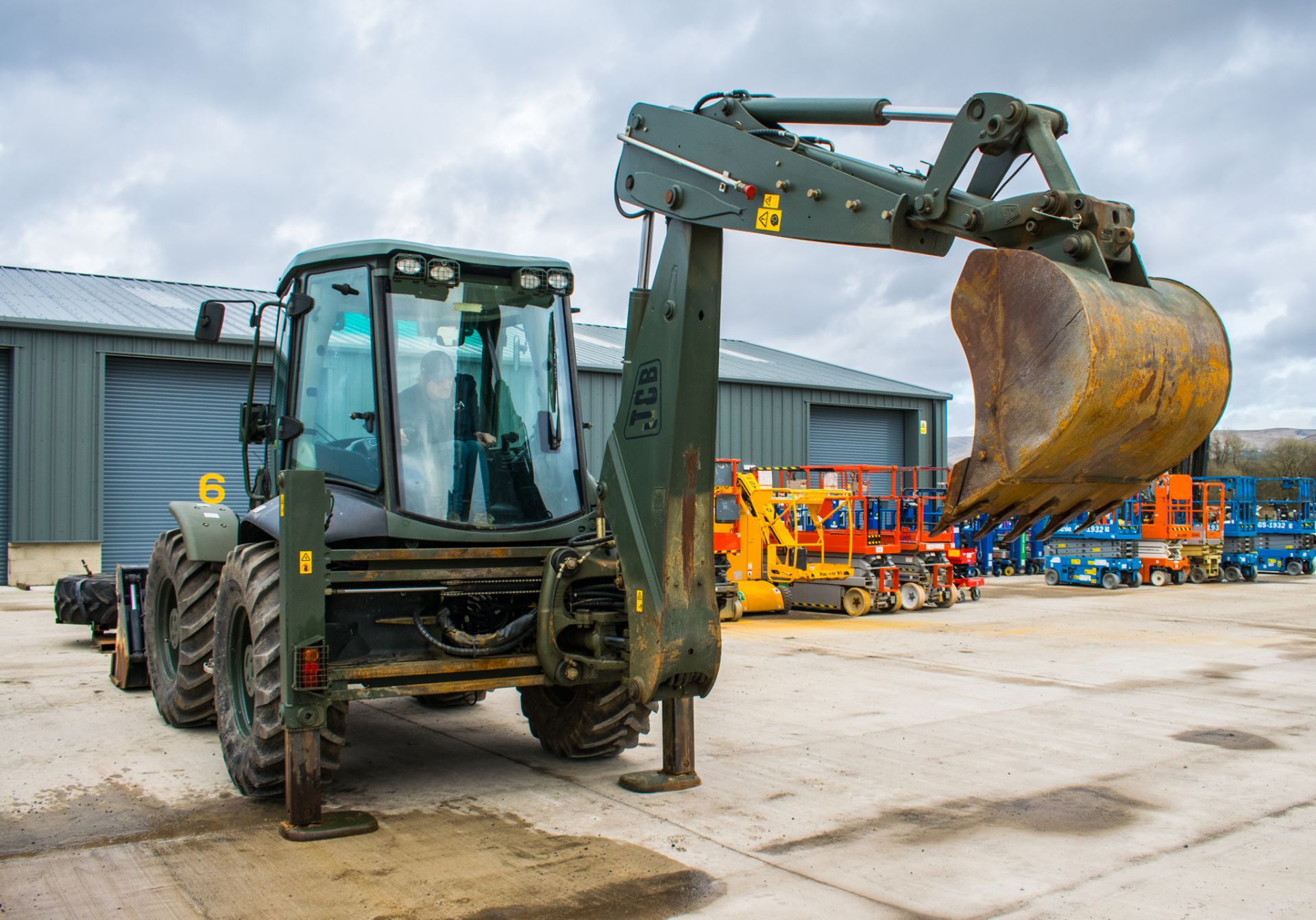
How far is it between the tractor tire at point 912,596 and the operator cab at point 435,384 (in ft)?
39.6

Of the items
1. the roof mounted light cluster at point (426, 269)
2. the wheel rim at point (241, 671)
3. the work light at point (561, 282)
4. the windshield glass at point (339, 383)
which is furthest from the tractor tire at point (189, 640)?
the work light at point (561, 282)

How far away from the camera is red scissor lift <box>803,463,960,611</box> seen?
57.3 feet

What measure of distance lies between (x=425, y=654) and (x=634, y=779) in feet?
4.52

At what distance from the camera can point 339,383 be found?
6.27 m

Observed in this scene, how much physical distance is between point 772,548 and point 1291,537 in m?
16.9

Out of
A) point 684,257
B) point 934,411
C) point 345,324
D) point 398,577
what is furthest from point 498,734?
point 934,411

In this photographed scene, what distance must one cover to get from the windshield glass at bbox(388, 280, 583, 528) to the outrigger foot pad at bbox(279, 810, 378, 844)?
1.56 metres

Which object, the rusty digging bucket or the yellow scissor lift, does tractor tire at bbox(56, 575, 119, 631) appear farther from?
the rusty digging bucket

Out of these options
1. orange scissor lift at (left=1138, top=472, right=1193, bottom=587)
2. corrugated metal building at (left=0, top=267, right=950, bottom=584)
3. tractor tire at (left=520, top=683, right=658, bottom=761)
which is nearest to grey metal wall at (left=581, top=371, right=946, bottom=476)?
corrugated metal building at (left=0, top=267, right=950, bottom=584)

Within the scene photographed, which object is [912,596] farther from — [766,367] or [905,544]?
[766,367]

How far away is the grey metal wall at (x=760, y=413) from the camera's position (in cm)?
2425

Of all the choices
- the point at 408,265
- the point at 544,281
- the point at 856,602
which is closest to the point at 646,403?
the point at 544,281

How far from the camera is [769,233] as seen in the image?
5203mm

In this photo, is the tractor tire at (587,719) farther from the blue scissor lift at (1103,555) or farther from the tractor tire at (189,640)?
the blue scissor lift at (1103,555)
